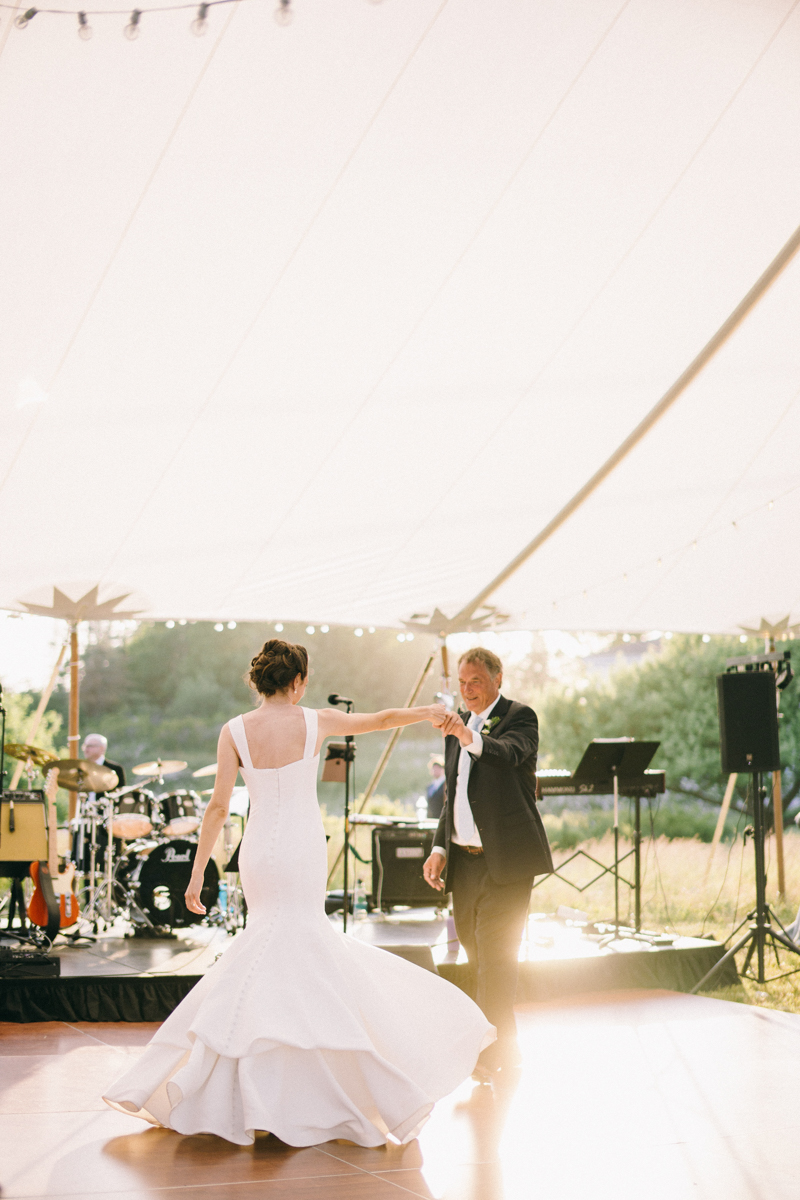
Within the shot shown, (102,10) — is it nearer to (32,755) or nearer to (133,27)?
(133,27)

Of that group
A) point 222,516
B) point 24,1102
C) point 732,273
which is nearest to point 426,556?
point 222,516

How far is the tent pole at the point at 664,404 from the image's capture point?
5852 mm

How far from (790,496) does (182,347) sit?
4423 mm

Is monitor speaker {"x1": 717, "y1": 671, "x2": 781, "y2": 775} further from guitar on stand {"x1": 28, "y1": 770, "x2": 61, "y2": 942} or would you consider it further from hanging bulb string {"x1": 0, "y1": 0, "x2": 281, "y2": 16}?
hanging bulb string {"x1": 0, "y1": 0, "x2": 281, "y2": 16}

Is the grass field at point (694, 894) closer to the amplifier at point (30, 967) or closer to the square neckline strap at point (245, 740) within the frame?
the square neckline strap at point (245, 740)

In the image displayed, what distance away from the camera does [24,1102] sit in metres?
4.01

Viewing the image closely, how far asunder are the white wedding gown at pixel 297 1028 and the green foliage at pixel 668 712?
63.1 ft

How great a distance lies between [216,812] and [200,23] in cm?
306

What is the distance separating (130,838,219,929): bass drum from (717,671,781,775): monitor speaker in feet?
12.4

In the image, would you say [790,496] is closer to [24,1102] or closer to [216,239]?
[216,239]

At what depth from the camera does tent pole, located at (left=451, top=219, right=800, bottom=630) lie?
585cm

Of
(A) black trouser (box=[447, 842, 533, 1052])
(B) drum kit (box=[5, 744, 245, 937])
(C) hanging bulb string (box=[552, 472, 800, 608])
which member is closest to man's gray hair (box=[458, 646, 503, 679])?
(A) black trouser (box=[447, 842, 533, 1052])

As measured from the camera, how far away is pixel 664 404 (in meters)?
6.62

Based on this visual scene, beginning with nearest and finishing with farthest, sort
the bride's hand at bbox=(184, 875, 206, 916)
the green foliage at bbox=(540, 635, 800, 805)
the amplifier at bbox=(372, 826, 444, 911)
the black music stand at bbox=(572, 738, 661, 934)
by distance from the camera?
1. the bride's hand at bbox=(184, 875, 206, 916)
2. the black music stand at bbox=(572, 738, 661, 934)
3. the amplifier at bbox=(372, 826, 444, 911)
4. the green foliage at bbox=(540, 635, 800, 805)
